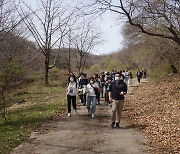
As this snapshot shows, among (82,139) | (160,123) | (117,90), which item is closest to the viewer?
(82,139)

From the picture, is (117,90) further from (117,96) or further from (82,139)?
(82,139)

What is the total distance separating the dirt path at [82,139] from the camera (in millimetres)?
8086

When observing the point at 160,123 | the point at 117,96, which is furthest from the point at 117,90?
the point at 160,123

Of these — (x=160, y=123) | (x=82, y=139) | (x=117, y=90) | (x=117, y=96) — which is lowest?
(x=82, y=139)

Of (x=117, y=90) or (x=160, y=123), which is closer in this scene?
(x=117, y=90)

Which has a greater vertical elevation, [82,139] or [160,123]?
[160,123]

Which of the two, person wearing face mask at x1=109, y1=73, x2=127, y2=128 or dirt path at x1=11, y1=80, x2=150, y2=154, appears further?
person wearing face mask at x1=109, y1=73, x2=127, y2=128

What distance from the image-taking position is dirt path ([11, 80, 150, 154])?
8086 millimetres

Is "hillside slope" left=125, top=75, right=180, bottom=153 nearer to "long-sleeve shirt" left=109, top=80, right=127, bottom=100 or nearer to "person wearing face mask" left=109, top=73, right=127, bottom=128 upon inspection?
"person wearing face mask" left=109, top=73, right=127, bottom=128

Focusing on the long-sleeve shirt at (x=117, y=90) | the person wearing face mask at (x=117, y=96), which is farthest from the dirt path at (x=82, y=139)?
the long-sleeve shirt at (x=117, y=90)

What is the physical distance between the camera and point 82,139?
30.3 ft

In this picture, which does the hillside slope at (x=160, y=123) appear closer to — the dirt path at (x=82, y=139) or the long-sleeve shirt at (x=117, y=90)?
the dirt path at (x=82, y=139)

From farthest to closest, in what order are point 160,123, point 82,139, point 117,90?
point 160,123
point 117,90
point 82,139

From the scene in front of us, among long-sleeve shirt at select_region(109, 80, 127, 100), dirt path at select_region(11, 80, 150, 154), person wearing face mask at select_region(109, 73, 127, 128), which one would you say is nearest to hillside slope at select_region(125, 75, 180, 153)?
dirt path at select_region(11, 80, 150, 154)
